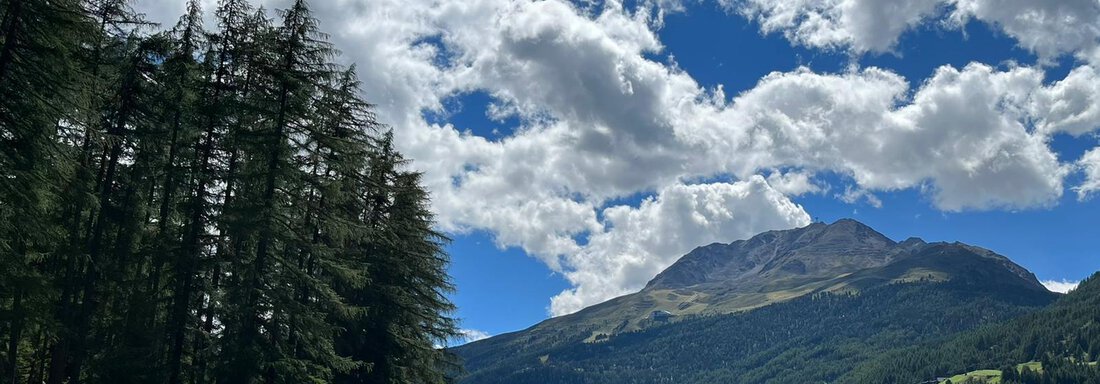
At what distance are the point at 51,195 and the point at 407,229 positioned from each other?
48.9ft

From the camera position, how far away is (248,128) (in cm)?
2069

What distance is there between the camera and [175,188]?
23.8 m

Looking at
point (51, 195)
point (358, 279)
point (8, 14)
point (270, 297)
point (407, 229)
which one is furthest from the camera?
point (407, 229)

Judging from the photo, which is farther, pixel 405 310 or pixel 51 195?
pixel 405 310

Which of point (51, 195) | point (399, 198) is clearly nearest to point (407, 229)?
point (399, 198)

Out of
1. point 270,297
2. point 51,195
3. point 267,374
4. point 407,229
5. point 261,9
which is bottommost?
point 267,374

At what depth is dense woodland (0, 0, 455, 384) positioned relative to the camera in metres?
16.4

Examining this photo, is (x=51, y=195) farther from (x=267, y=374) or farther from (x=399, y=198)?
(x=399, y=198)

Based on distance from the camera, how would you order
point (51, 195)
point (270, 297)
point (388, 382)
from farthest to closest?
1. point (388, 382)
2. point (270, 297)
3. point (51, 195)

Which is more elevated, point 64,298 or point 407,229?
point 407,229

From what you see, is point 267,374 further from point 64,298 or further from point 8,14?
point 8,14

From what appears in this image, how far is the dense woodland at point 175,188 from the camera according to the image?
16359mm

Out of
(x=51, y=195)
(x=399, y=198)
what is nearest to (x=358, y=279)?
(x=51, y=195)

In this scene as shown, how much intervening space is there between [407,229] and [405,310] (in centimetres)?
335
